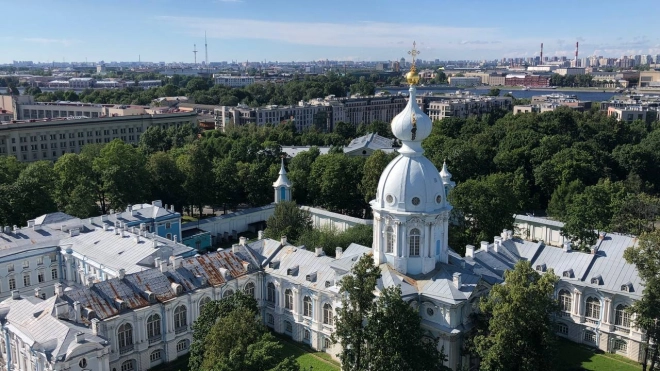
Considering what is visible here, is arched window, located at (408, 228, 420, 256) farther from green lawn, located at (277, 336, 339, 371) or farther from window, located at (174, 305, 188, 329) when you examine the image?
window, located at (174, 305, 188, 329)

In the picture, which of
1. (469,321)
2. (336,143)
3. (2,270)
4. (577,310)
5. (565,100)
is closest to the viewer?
(469,321)

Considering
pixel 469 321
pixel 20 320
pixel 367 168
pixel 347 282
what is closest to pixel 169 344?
pixel 20 320

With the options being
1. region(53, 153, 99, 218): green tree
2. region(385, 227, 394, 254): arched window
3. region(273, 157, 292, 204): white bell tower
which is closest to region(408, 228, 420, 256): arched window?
region(385, 227, 394, 254): arched window

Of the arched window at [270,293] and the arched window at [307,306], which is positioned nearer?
the arched window at [307,306]

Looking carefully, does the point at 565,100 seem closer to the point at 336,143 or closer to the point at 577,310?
the point at 336,143

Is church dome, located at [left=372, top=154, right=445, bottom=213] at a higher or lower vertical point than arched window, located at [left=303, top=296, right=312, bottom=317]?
higher

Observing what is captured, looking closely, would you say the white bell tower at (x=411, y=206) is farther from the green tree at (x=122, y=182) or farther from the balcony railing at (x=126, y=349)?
the green tree at (x=122, y=182)

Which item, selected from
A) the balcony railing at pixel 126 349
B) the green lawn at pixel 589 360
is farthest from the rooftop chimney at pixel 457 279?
the balcony railing at pixel 126 349
